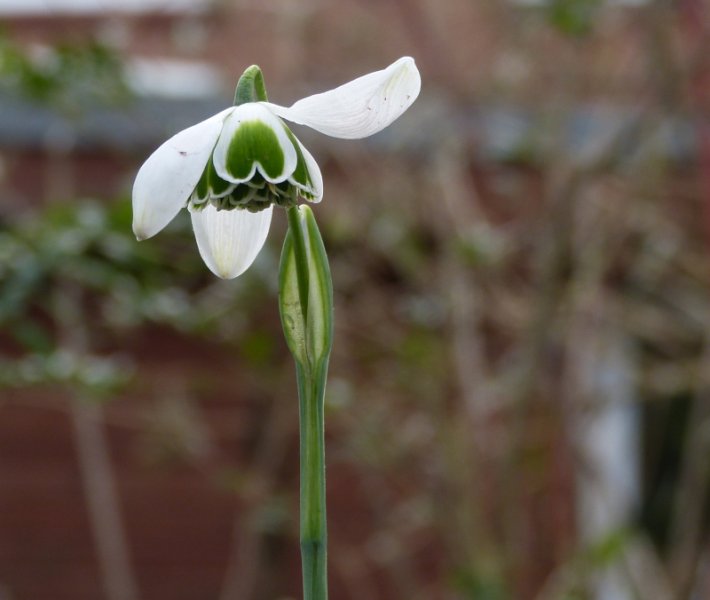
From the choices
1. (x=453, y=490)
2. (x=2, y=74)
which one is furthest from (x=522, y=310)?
(x=2, y=74)

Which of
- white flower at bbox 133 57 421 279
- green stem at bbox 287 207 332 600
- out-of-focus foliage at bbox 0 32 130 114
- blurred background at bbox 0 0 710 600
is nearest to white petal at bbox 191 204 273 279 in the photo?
white flower at bbox 133 57 421 279

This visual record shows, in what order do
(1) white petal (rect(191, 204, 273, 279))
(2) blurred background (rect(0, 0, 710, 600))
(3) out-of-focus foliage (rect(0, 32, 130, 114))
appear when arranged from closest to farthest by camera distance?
1. (1) white petal (rect(191, 204, 273, 279))
2. (3) out-of-focus foliage (rect(0, 32, 130, 114))
3. (2) blurred background (rect(0, 0, 710, 600))

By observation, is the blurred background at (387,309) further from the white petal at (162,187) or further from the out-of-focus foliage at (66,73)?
the white petal at (162,187)

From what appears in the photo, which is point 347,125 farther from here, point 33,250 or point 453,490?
point 453,490

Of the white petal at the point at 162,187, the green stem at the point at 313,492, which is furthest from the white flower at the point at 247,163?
the green stem at the point at 313,492

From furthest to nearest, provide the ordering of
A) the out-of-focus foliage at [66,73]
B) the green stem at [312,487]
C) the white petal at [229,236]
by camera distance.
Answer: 1. the out-of-focus foliage at [66,73]
2. the white petal at [229,236]
3. the green stem at [312,487]

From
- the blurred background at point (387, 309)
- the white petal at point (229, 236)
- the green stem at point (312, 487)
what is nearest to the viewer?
the green stem at point (312, 487)

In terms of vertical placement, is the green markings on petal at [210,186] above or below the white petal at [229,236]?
above

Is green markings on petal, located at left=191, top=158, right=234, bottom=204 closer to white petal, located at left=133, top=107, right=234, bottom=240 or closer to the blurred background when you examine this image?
white petal, located at left=133, top=107, right=234, bottom=240
